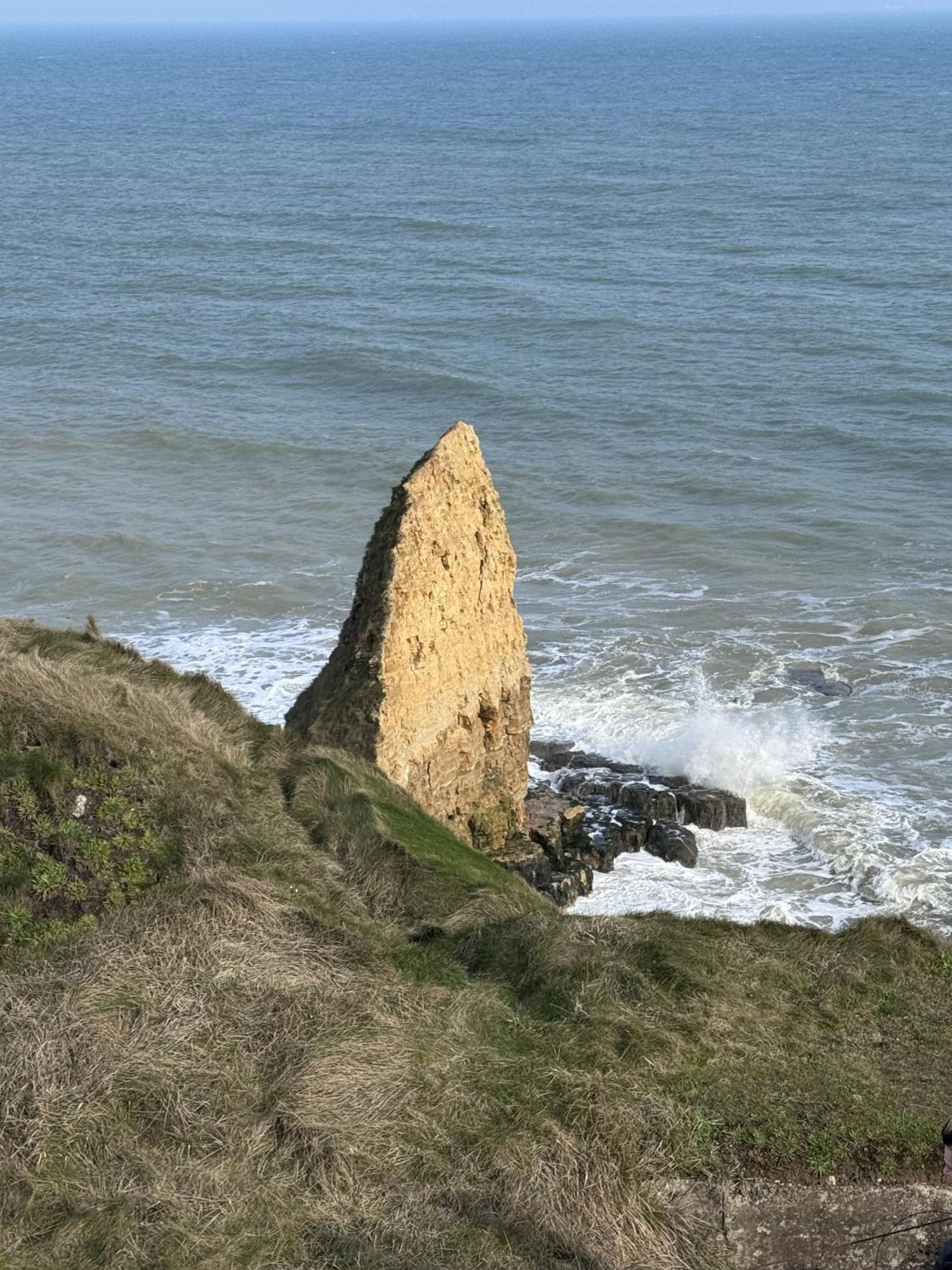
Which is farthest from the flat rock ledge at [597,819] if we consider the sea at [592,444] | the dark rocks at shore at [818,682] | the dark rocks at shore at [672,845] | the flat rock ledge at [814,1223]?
the flat rock ledge at [814,1223]

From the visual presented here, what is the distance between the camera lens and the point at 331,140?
4818 inches

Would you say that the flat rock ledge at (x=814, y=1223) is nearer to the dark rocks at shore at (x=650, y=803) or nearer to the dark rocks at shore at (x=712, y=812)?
the dark rocks at shore at (x=650, y=803)

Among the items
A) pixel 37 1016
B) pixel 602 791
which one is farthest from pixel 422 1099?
pixel 602 791

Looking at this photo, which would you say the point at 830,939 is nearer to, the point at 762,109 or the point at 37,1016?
the point at 37,1016

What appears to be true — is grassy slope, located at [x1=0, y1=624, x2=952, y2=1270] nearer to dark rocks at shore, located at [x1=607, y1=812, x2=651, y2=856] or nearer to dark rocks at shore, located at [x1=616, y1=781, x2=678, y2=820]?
dark rocks at shore, located at [x1=607, y1=812, x2=651, y2=856]

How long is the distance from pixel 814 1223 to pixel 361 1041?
3.05 meters

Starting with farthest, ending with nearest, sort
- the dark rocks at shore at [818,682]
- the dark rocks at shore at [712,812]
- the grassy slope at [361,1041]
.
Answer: the dark rocks at shore at [818,682], the dark rocks at shore at [712,812], the grassy slope at [361,1041]

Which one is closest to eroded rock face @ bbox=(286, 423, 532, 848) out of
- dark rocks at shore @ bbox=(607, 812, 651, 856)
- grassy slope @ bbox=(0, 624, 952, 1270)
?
dark rocks at shore @ bbox=(607, 812, 651, 856)

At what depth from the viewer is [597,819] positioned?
21984 mm

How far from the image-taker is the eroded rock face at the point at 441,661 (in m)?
16.6

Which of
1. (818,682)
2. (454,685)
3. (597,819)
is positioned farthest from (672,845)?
(818,682)

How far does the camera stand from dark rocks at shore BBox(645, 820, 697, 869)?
70.0ft

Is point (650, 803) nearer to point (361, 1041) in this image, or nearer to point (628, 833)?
point (628, 833)

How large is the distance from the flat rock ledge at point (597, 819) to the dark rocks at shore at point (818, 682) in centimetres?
509
